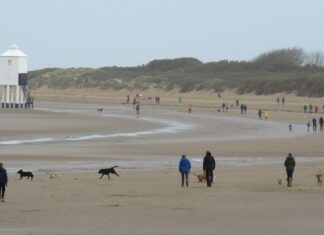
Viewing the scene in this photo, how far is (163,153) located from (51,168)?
7.17 metres

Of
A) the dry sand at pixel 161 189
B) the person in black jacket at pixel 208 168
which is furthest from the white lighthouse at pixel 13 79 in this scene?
the person in black jacket at pixel 208 168

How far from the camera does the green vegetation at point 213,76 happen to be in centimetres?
8825

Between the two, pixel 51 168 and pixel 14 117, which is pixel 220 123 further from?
pixel 51 168

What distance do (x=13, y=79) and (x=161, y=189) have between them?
168 feet

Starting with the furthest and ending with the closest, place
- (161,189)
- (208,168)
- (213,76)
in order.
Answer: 1. (213,76)
2. (208,168)
3. (161,189)

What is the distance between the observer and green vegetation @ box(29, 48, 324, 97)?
88250mm

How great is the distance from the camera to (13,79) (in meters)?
69.1

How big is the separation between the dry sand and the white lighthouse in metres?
26.5

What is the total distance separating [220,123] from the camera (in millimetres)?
52781

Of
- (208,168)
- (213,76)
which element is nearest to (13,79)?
(213,76)

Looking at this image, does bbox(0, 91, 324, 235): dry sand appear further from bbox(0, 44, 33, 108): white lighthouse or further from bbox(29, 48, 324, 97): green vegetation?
bbox(29, 48, 324, 97): green vegetation

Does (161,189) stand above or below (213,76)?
below

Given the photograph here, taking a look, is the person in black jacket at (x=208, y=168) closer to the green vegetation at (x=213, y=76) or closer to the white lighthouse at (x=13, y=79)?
the white lighthouse at (x=13, y=79)

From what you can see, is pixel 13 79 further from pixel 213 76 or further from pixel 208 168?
pixel 208 168
